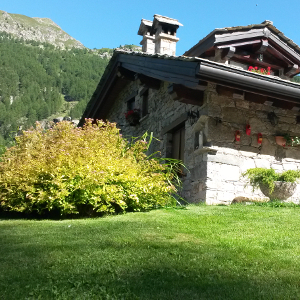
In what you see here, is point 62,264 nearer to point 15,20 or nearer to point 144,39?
point 144,39

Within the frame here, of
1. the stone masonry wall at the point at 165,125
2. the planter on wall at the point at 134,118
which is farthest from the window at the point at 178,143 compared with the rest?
the planter on wall at the point at 134,118

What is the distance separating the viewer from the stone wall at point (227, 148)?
8.02m

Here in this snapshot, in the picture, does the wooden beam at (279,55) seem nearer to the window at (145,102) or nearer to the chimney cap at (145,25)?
the window at (145,102)

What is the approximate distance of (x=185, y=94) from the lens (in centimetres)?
809

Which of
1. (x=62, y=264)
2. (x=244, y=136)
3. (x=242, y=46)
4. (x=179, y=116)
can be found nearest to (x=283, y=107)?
(x=244, y=136)

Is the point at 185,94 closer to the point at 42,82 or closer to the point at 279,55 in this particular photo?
the point at 279,55

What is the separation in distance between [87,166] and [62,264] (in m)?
3.07

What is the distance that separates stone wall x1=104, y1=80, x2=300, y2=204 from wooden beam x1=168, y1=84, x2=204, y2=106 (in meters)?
0.15

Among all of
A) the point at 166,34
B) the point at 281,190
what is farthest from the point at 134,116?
the point at 281,190

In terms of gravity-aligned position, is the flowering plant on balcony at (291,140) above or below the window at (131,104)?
below

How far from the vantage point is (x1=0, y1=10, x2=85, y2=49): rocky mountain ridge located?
570 ft

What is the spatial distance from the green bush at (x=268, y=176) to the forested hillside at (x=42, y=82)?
82640 millimetres

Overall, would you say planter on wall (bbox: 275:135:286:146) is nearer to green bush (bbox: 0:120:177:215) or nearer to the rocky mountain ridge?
green bush (bbox: 0:120:177:215)

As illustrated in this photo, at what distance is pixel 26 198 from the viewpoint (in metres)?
6.25
